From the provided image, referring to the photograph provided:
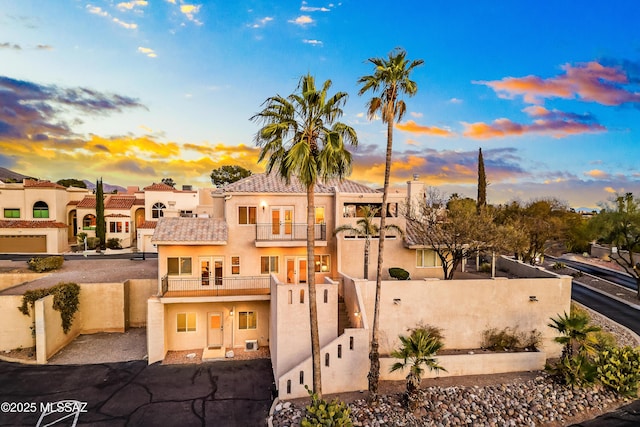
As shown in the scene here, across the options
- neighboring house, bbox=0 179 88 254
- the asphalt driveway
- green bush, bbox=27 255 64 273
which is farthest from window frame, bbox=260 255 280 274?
neighboring house, bbox=0 179 88 254

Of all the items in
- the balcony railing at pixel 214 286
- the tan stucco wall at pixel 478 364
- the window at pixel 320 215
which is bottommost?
the tan stucco wall at pixel 478 364

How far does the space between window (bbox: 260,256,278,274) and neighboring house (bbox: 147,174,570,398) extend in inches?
2.5

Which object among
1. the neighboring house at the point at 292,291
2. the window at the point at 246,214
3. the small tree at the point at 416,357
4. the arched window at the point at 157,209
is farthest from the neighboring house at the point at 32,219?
the small tree at the point at 416,357

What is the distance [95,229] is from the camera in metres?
41.4

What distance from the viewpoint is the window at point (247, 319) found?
19609 mm

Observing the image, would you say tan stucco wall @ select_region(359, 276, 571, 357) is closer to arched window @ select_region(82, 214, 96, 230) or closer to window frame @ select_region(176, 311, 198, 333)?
window frame @ select_region(176, 311, 198, 333)

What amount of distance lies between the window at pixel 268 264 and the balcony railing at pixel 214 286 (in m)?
0.56

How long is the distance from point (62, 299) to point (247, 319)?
10.5m

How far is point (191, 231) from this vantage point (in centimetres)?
1936

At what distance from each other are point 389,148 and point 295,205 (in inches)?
336

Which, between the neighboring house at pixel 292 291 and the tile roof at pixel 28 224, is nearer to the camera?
the neighboring house at pixel 292 291

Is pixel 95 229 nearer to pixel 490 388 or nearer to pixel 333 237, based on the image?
→ pixel 333 237

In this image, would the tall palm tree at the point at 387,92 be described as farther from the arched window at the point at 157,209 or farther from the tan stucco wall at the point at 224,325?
the arched window at the point at 157,209

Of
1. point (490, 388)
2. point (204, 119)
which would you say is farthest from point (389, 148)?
point (204, 119)
